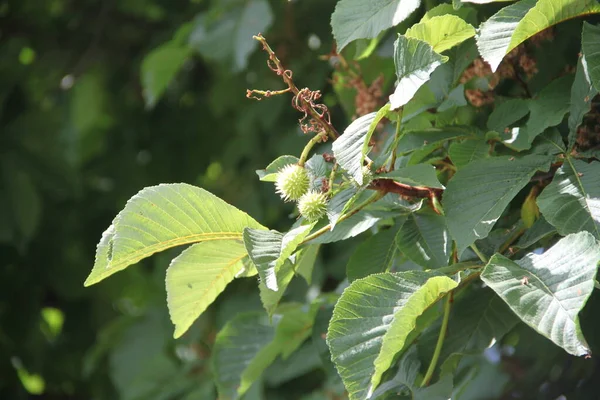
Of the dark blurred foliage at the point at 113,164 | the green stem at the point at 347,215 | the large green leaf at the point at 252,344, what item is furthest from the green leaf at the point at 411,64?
the dark blurred foliage at the point at 113,164

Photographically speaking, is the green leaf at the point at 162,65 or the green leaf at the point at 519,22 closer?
the green leaf at the point at 519,22

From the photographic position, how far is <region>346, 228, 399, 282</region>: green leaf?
1.14 metres

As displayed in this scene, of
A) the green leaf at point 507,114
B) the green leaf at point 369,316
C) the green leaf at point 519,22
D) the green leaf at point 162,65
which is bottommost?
the green leaf at point 162,65

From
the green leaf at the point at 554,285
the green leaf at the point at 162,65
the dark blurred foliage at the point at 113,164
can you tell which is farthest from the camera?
the dark blurred foliage at the point at 113,164

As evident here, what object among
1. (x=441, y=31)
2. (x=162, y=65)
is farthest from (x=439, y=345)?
(x=162, y=65)

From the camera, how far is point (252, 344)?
151 centimetres

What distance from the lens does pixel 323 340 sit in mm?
1361

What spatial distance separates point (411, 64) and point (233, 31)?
1206 mm

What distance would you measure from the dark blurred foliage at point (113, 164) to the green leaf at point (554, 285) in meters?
1.31

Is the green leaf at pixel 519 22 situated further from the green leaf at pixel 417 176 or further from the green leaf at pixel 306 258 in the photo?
the green leaf at pixel 306 258

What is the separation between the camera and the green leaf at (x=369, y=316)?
0.91 metres

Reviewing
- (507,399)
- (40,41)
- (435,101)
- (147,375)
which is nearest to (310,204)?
(435,101)

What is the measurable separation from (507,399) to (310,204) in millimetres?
826

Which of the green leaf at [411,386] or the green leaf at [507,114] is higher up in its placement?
the green leaf at [507,114]
